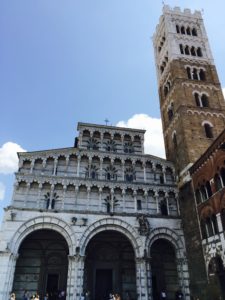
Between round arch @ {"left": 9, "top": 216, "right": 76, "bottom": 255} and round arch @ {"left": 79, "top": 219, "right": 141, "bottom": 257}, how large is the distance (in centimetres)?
102

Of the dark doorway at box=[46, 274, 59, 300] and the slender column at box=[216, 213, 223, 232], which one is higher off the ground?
the slender column at box=[216, 213, 223, 232]

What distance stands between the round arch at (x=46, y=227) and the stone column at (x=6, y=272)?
2.97 ft

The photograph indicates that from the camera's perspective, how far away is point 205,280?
57.9ft

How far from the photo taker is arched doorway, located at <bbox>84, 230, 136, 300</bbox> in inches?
825

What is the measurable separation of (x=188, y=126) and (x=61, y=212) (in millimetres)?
13486

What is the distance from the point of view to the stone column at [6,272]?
54.6 feet

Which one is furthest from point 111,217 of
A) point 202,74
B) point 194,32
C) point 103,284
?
point 194,32

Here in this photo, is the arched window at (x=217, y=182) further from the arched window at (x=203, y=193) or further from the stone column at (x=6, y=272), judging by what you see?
the stone column at (x=6, y=272)

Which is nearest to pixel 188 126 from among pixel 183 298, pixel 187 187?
pixel 187 187

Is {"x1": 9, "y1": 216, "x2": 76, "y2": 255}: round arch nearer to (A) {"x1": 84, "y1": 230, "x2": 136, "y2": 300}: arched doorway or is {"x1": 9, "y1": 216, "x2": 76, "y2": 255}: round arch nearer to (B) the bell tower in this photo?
(A) {"x1": 84, "y1": 230, "x2": 136, "y2": 300}: arched doorway

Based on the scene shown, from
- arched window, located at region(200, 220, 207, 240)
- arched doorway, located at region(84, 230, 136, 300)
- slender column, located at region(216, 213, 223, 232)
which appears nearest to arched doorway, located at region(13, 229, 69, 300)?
arched doorway, located at region(84, 230, 136, 300)

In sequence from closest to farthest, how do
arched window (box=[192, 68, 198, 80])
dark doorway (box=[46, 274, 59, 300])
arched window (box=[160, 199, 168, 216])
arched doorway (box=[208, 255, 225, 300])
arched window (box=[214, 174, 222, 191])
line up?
arched doorway (box=[208, 255, 225, 300])
arched window (box=[214, 174, 222, 191])
dark doorway (box=[46, 274, 59, 300])
arched window (box=[160, 199, 168, 216])
arched window (box=[192, 68, 198, 80])

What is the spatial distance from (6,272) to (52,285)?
485cm

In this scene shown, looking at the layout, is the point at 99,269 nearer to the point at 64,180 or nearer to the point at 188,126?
the point at 64,180
